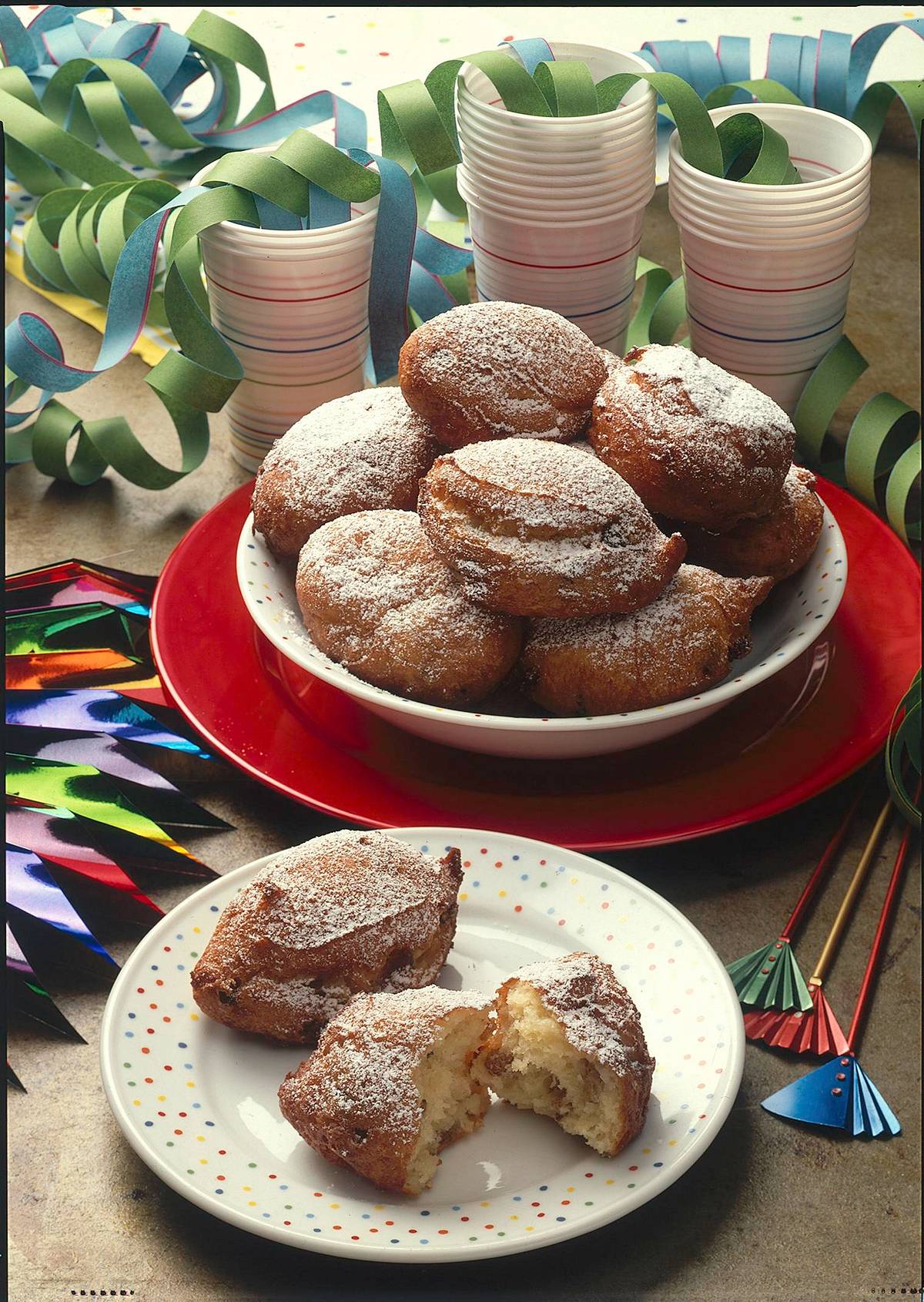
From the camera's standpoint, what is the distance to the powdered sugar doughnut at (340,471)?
3.59 ft

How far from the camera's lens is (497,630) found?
0.99m

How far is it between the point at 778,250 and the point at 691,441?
40 centimetres

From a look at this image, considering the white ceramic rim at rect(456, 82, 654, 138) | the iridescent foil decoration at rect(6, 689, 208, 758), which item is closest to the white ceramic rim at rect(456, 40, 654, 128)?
the white ceramic rim at rect(456, 82, 654, 138)

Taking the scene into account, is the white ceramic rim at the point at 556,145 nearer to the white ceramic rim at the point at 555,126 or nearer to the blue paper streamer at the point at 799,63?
the white ceramic rim at the point at 555,126

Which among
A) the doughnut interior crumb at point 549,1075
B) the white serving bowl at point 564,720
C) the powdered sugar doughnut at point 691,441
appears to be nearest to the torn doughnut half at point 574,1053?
the doughnut interior crumb at point 549,1075

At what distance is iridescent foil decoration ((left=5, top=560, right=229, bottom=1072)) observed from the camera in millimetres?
924

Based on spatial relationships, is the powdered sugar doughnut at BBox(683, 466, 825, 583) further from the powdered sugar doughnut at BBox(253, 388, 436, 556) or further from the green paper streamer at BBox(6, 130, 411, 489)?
the green paper streamer at BBox(6, 130, 411, 489)

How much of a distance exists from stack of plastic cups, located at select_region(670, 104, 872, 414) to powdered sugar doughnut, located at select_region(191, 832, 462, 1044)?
78cm

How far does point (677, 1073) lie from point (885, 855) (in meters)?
0.30

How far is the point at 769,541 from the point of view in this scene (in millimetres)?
1079

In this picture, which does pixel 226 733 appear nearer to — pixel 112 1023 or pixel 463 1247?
pixel 112 1023

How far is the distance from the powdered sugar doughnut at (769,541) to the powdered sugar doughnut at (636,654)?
3.1 inches

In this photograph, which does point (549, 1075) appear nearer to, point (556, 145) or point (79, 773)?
point (79, 773)

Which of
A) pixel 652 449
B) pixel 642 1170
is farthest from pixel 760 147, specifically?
pixel 642 1170
